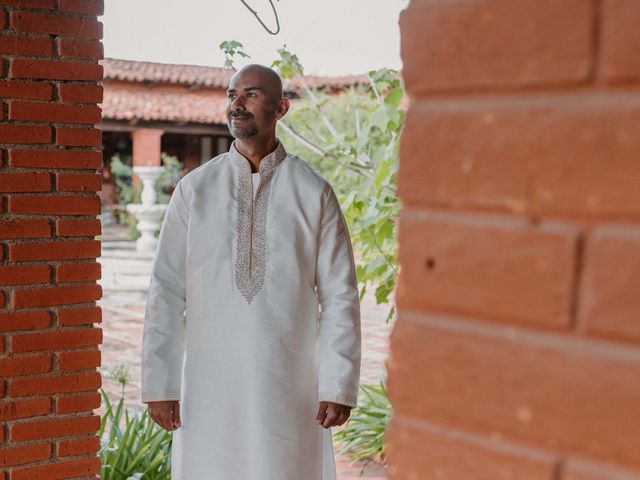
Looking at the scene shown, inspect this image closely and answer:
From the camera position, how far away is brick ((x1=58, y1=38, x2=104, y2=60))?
2.90m

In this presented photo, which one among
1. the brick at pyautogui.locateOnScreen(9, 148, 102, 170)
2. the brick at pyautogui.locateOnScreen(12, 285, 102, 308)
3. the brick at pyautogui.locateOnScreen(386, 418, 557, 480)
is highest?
the brick at pyautogui.locateOnScreen(9, 148, 102, 170)

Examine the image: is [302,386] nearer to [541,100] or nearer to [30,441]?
[30,441]

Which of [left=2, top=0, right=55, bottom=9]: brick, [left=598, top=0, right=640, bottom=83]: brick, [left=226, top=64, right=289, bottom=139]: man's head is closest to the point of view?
[left=598, top=0, right=640, bottom=83]: brick

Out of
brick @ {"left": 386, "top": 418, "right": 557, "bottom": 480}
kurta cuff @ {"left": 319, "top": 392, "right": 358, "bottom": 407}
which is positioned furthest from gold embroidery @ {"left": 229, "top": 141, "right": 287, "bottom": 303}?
brick @ {"left": 386, "top": 418, "right": 557, "bottom": 480}

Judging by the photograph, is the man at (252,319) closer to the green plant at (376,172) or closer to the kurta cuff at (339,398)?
the kurta cuff at (339,398)

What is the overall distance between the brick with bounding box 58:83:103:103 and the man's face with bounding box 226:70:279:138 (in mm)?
461

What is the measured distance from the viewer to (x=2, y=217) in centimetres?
282

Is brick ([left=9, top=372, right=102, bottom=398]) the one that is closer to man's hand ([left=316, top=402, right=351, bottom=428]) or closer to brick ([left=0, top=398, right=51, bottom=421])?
brick ([left=0, top=398, right=51, bottom=421])

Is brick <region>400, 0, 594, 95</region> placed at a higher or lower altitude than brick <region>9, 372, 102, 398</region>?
higher

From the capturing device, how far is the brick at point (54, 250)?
2.84m

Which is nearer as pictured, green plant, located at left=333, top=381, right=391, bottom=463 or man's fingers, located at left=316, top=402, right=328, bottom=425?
man's fingers, located at left=316, top=402, right=328, bottom=425

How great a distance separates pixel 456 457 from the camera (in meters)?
Answer: 0.71

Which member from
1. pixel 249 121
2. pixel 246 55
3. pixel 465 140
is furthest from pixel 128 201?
pixel 465 140

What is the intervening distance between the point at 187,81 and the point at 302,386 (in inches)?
→ 740
